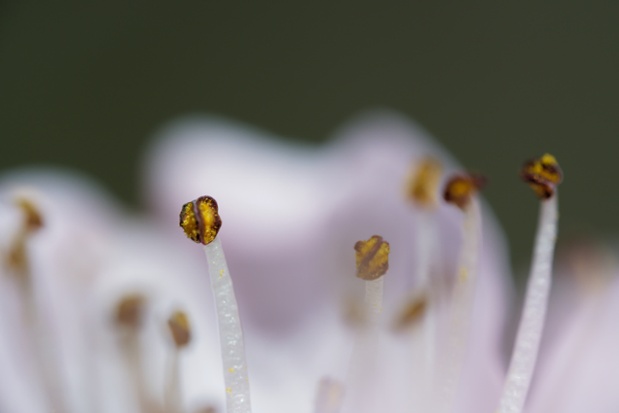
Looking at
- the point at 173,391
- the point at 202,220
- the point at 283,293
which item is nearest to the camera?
the point at 202,220

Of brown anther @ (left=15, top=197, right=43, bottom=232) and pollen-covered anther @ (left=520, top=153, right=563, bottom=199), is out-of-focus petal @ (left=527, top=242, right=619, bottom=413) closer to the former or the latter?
pollen-covered anther @ (left=520, top=153, right=563, bottom=199)

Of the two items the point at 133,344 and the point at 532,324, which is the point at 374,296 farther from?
the point at 133,344

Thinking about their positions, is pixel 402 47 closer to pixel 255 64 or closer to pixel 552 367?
pixel 255 64

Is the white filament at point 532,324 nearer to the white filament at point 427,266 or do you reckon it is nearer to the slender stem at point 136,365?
the white filament at point 427,266

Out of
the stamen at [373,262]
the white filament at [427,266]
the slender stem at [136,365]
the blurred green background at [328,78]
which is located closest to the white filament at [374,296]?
the stamen at [373,262]

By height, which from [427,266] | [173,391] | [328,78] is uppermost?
[328,78]

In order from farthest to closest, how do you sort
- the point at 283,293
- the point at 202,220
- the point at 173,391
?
1. the point at 283,293
2. the point at 173,391
3. the point at 202,220

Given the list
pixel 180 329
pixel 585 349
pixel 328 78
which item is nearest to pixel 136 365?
pixel 180 329
